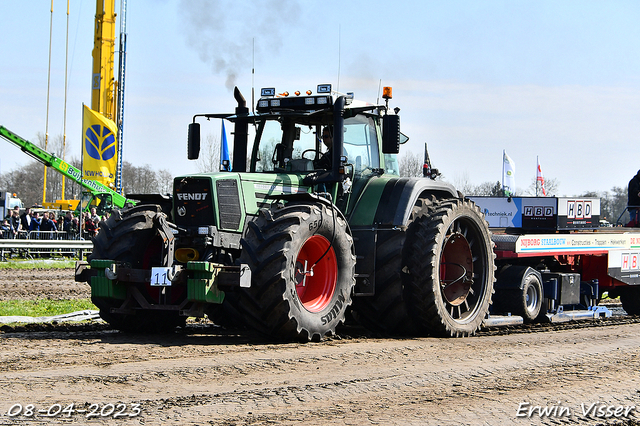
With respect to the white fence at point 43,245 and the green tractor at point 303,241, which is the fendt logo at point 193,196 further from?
the white fence at point 43,245

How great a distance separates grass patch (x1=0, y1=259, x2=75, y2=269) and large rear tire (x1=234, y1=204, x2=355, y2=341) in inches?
593

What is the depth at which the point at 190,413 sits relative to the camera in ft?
17.0

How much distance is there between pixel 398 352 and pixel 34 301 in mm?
7875

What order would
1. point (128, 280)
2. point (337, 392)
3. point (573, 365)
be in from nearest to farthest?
point (337, 392) → point (573, 365) → point (128, 280)

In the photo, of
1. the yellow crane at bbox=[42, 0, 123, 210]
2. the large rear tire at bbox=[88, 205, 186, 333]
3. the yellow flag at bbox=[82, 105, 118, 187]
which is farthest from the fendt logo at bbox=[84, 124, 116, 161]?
the large rear tire at bbox=[88, 205, 186, 333]

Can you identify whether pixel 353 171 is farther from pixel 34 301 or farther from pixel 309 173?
pixel 34 301

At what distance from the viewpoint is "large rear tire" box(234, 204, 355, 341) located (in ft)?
25.6

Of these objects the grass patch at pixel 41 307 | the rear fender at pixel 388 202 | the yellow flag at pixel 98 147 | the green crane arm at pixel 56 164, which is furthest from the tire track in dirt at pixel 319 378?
the yellow flag at pixel 98 147

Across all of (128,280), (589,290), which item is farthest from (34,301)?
(589,290)

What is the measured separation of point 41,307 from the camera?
12422 mm

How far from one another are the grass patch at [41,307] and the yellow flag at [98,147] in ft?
48.9

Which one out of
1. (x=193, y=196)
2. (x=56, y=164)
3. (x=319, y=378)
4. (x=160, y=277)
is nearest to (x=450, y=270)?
(x=193, y=196)

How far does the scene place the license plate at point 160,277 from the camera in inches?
311

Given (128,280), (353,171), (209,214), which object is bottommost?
(128,280)
